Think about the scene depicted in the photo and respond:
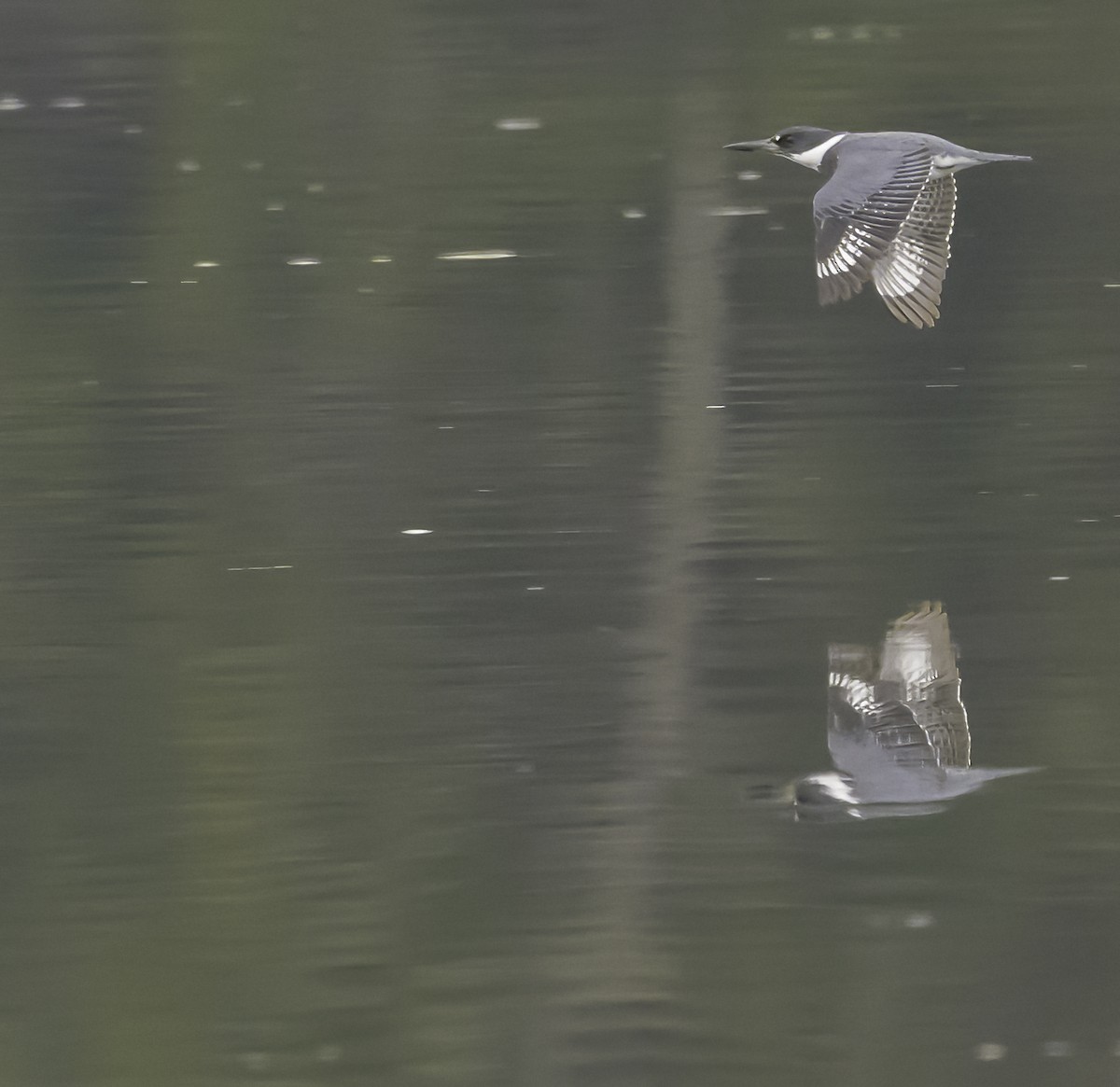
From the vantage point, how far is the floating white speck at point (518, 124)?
12.9 m

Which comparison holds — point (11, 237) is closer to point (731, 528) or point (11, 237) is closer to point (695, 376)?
point (695, 376)

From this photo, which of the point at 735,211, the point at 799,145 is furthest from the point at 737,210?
the point at 799,145

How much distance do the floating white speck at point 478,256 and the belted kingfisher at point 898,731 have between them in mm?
4371

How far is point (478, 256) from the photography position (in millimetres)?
10180

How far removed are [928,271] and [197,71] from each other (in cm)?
917

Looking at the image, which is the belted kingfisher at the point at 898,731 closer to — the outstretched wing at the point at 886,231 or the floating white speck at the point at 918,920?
the floating white speck at the point at 918,920

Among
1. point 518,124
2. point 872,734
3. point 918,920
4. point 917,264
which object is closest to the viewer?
point 918,920

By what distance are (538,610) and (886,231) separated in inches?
64.1

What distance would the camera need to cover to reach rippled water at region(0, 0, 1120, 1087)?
4508 mm

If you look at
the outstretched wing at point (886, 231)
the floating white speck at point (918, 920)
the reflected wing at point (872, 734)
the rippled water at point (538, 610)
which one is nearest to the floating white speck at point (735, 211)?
the rippled water at point (538, 610)

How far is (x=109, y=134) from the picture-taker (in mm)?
13555

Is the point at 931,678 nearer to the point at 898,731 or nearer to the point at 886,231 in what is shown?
the point at 898,731

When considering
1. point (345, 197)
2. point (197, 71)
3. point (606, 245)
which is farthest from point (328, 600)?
point (197, 71)

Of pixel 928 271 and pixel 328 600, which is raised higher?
pixel 928 271
